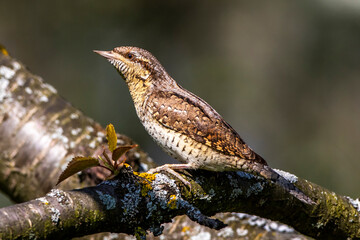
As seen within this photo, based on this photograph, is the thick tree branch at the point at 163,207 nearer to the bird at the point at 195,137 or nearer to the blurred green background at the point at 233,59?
the bird at the point at 195,137

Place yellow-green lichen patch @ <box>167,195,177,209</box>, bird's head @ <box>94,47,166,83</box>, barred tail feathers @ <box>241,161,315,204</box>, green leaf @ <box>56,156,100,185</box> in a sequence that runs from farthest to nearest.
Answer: bird's head @ <box>94,47,166,83</box> → barred tail feathers @ <box>241,161,315,204</box> → yellow-green lichen patch @ <box>167,195,177,209</box> → green leaf @ <box>56,156,100,185</box>

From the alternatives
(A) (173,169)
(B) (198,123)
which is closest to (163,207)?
(A) (173,169)

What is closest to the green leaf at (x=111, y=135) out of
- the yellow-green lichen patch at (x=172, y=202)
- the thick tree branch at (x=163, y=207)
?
the thick tree branch at (x=163, y=207)

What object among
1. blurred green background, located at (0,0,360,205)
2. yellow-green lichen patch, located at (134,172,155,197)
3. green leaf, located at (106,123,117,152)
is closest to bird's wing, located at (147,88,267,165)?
yellow-green lichen patch, located at (134,172,155,197)

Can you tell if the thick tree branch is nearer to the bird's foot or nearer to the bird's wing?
the bird's foot

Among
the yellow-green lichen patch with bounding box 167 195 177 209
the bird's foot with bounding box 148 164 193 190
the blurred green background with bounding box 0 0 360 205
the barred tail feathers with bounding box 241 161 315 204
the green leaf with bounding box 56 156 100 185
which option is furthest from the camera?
the blurred green background with bounding box 0 0 360 205

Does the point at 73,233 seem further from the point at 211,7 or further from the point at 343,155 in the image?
the point at 211,7

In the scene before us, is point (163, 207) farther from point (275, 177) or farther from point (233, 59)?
point (233, 59)
